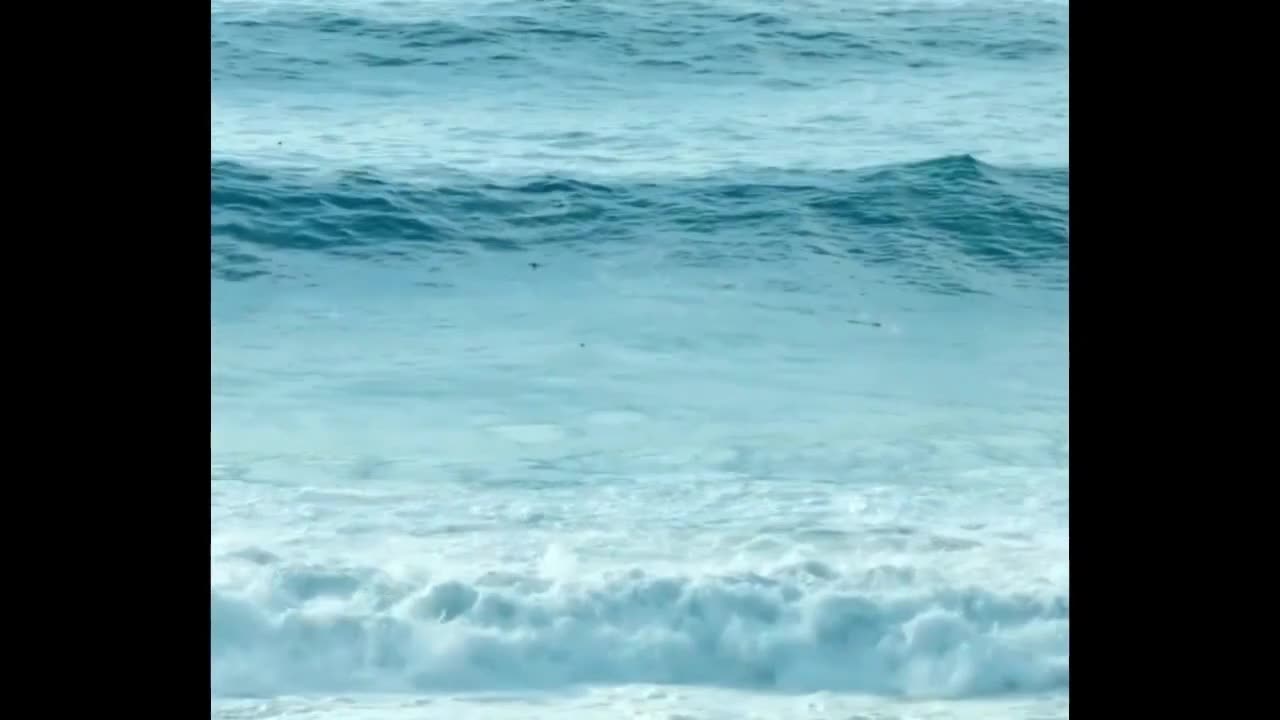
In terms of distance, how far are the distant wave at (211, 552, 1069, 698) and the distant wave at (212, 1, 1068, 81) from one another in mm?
7872

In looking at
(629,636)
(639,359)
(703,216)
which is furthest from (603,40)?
(629,636)

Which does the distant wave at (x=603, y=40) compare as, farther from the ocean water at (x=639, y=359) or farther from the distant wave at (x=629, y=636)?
the distant wave at (x=629, y=636)

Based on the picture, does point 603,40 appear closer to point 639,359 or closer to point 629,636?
point 639,359

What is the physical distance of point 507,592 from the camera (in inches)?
188

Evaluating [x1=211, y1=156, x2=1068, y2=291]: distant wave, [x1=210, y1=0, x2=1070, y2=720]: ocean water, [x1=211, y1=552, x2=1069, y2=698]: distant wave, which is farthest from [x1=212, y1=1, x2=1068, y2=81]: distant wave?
[x1=211, y1=552, x2=1069, y2=698]: distant wave

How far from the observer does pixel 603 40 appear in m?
12.7

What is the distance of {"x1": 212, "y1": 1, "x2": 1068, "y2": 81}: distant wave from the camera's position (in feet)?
40.8

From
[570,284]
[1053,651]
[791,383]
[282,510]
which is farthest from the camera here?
[570,284]

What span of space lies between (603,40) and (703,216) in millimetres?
2677
